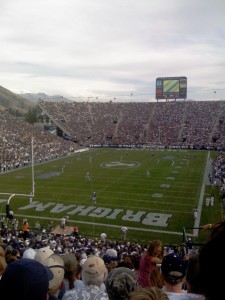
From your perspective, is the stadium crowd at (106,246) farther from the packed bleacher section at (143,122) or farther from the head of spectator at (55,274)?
the packed bleacher section at (143,122)

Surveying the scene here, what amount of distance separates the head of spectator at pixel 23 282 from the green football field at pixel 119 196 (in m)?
15.4

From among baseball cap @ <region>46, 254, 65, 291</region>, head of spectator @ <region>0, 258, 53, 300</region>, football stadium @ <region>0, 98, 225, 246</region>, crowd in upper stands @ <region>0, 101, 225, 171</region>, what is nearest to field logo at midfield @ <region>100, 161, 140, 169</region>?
football stadium @ <region>0, 98, 225, 246</region>

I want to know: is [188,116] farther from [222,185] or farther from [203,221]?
[203,221]

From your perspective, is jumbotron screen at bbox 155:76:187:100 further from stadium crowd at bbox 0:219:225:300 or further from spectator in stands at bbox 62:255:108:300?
spectator in stands at bbox 62:255:108:300

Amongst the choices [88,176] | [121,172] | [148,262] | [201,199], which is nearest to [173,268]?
[148,262]

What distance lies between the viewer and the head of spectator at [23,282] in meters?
1.98

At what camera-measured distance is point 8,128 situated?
54438 mm

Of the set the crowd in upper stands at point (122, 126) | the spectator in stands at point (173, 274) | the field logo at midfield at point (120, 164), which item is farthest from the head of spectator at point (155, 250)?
the crowd in upper stands at point (122, 126)

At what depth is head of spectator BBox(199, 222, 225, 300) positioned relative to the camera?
1.52 metres

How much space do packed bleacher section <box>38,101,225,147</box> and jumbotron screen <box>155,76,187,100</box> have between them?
1.76m

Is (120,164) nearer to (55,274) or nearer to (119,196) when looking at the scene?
(119,196)

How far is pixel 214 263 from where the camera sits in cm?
153

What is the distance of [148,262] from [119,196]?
22.8 meters

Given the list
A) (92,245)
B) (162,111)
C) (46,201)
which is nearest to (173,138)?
(162,111)
